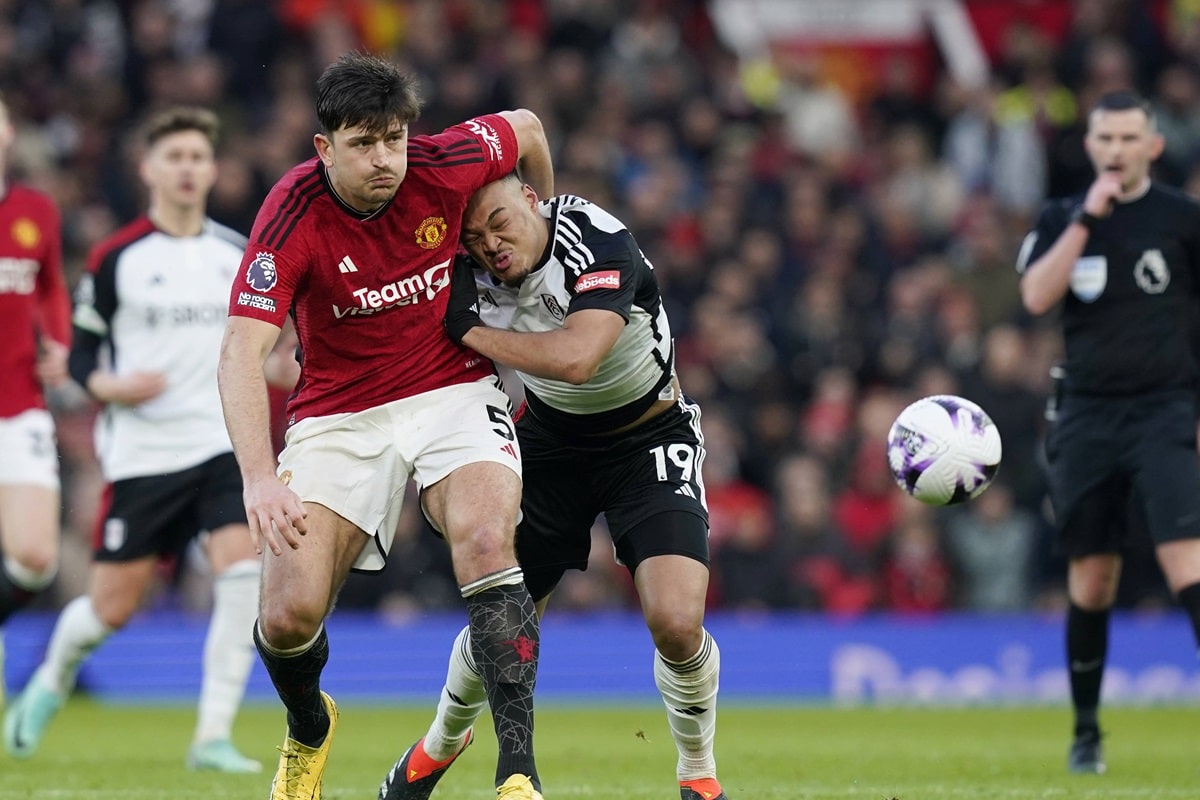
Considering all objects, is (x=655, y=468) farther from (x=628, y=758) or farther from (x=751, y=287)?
(x=751, y=287)

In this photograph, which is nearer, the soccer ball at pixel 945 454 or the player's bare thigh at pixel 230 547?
the soccer ball at pixel 945 454

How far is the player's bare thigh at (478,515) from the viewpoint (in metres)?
6.12

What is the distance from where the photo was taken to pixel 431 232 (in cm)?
647

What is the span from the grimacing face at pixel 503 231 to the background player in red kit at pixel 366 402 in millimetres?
84

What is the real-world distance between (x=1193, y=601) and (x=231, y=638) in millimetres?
4627

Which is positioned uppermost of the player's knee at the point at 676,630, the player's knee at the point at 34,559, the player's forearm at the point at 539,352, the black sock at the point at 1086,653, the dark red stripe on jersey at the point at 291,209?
the dark red stripe on jersey at the point at 291,209

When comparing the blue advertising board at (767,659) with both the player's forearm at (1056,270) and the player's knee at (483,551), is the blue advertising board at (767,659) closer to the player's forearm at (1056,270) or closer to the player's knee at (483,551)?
the player's forearm at (1056,270)

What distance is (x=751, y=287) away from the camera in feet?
55.0

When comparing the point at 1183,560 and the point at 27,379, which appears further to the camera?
the point at 27,379

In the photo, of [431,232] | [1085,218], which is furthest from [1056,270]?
[431,232]

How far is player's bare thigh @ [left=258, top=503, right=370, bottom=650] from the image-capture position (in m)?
6.14

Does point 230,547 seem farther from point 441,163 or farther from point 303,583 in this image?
point 441,163

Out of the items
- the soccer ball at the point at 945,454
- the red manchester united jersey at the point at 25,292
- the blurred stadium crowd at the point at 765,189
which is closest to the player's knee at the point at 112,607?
the red manchester united jersey at the point at 25,292

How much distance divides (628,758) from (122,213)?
9.00 meters
